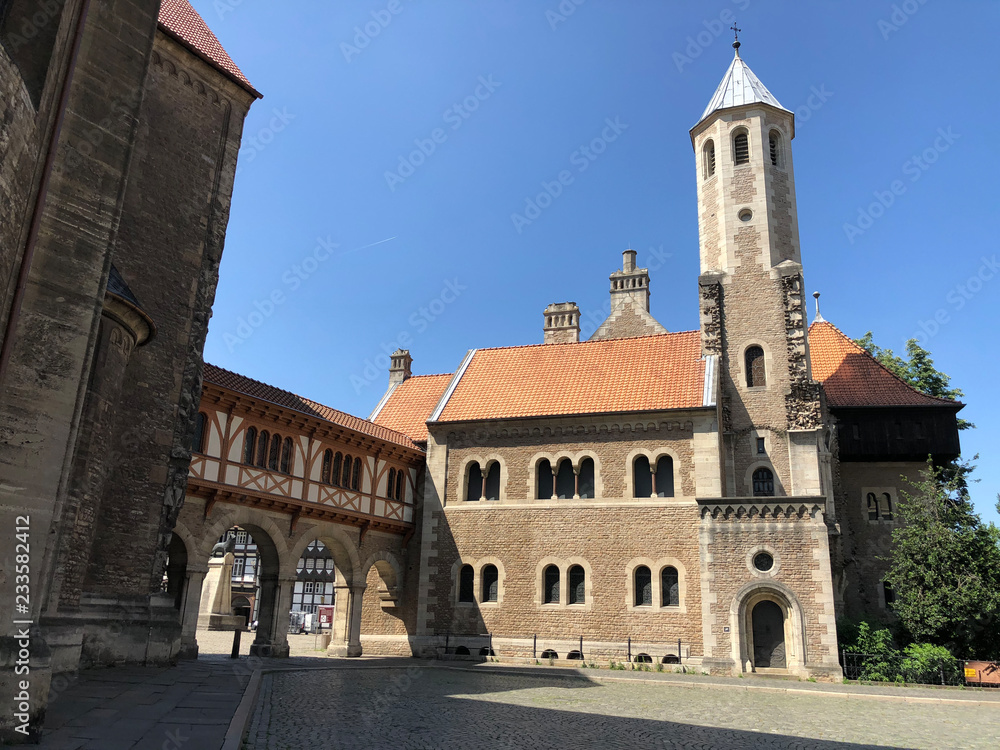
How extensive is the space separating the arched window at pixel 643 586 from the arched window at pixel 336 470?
1013 centimetres

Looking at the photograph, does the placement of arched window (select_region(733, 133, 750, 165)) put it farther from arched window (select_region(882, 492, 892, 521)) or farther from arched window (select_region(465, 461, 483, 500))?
arched window (select_region(465, 461, 483, 500))

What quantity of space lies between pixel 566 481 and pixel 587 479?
739 mm

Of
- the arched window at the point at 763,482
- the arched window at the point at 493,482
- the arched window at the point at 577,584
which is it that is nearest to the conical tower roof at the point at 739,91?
the arched window at the point at 763,482

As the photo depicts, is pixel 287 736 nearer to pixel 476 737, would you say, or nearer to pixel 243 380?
pixel 476 737

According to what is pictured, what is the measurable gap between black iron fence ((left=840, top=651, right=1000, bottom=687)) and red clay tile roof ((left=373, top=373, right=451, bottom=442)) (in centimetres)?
1678

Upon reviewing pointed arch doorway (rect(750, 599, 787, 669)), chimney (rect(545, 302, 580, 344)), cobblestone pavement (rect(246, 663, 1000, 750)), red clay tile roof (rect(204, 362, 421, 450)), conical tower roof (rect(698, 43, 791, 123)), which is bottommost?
cobblestone pavement (rect(246, 663, 1000, 750))

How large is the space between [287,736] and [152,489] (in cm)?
912

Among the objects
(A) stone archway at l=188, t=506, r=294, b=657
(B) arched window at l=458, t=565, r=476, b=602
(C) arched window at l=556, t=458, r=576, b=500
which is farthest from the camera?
(B) arched window at l=458, t=565, r=476, b=602

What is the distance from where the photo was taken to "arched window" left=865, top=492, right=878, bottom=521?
2870 cm

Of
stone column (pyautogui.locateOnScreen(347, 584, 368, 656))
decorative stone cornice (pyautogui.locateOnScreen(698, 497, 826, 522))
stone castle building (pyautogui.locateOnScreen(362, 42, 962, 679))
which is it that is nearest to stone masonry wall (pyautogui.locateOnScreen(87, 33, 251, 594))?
stone column (pyautogui.locateOnScreen(347, 584, 368, 656))

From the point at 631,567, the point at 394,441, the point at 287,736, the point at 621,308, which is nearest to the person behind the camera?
the point at 287,736

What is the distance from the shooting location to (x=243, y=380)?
72.4ft

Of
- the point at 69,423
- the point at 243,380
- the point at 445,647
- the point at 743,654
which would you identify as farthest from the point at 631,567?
the point at 69,423

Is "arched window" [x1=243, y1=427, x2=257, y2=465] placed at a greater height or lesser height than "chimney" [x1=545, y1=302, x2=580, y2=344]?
lesser
